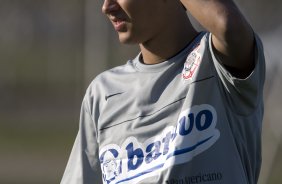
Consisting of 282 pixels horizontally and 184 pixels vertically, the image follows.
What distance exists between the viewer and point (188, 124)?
9.60ft

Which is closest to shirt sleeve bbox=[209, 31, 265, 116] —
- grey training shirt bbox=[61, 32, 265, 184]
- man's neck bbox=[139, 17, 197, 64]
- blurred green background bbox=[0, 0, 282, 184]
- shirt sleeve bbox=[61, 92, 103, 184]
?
grey training shirt bbox=[61, 32, 265, 184]

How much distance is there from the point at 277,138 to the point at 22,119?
554 cm

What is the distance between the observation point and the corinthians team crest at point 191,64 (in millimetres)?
2934

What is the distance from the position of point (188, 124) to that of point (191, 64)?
194 millimetres

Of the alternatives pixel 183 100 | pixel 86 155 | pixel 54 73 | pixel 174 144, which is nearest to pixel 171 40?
pixel 183 100

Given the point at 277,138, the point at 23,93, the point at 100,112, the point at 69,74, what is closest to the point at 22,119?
the point at 23,93

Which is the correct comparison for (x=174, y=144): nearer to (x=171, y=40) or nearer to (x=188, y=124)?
(x=188, y=124)

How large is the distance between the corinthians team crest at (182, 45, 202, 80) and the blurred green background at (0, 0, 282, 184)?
5.26 metres

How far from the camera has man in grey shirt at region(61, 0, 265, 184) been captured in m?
2.81

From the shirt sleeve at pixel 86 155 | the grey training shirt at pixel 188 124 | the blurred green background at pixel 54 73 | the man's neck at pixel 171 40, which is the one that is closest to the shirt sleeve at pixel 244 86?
the grey training shirt at pixel 188 124

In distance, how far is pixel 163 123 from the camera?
2.98m

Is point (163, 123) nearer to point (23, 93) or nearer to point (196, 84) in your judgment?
point (196, 84)

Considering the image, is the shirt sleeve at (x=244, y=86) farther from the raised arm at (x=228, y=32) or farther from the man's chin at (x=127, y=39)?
the man's chin at (x=127, y=39)

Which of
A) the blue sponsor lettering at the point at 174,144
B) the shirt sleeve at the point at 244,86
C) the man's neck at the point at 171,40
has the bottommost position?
the blue sponsor lettering at the point at 174,144
